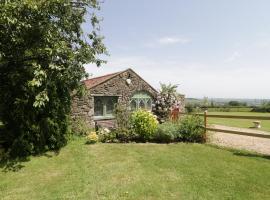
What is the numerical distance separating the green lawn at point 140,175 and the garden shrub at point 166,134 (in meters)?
1.28

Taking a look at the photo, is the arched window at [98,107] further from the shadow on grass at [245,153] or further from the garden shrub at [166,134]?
the shadow on grass at [245,153]

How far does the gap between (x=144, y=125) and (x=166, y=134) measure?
1016 mm

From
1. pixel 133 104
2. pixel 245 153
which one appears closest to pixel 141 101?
pixel 133 104

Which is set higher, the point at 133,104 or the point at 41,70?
the point at 41,70

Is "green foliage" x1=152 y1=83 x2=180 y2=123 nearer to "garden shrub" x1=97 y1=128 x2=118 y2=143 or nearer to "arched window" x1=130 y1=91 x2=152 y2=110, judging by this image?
"arched window" x1=130 y1=91 x2=152 y2=110

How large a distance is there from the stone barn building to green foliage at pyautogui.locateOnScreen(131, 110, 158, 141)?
356cm

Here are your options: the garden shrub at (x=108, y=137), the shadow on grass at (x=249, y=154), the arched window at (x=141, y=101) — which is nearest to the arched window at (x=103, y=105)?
the arched window at (x=141, y=101)

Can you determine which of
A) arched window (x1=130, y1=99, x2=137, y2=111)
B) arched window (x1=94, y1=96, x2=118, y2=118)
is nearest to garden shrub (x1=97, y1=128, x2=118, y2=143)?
arched window (x1=94, y1=96, x2=118, y2=118)

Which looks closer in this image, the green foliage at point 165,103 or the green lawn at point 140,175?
the green lawn at point 140,175

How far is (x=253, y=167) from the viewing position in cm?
745

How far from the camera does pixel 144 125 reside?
36.3 ft

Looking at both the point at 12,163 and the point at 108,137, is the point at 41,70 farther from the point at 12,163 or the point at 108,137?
the point at 108,137

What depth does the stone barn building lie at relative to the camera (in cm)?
1381

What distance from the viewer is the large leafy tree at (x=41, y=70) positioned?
785cm
